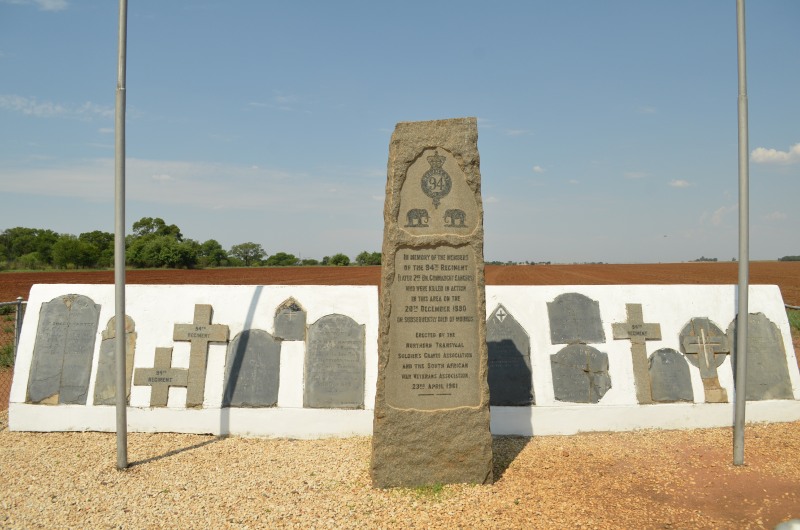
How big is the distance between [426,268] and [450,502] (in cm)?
215

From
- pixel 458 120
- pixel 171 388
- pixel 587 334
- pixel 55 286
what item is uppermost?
pixel 458 120

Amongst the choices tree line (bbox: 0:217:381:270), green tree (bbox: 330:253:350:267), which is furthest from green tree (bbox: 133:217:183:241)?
green tree (bbox: 330:253:350:267)

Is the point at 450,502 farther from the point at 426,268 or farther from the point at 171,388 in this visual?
the point at 171,388

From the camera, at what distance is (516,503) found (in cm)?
464

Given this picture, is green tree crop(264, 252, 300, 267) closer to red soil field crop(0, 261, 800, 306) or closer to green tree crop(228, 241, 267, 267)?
green tree crop(228, 241, 267, 267)

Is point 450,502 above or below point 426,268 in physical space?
below

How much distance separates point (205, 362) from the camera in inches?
264

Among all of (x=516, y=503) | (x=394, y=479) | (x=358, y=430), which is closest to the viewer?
(x=516, y=503)

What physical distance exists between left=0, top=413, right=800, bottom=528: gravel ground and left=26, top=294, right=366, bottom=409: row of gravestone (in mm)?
522

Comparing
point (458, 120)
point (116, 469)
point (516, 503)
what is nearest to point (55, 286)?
point (116, 469)

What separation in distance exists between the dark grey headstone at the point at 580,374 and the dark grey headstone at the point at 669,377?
A: 660 millimetres

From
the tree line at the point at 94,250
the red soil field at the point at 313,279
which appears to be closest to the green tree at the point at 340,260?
the tree line at the point at 94,250

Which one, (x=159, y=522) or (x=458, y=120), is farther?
(x=458, y=120)

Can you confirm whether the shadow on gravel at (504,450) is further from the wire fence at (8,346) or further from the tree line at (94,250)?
the tree line at (94,250)
